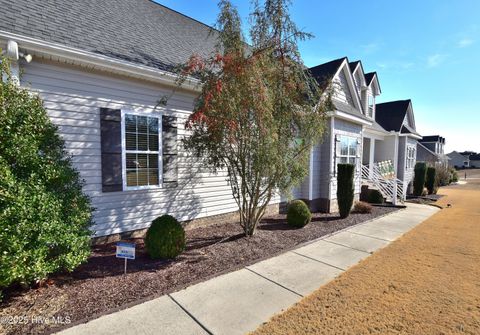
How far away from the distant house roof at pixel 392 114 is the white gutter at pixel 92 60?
53.1 feet

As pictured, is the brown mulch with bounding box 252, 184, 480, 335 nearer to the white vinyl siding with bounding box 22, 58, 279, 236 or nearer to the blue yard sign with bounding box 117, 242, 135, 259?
the blue yard sign with bounding box 117, 242, 135, 259

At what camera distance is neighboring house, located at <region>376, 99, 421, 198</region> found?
640 inches

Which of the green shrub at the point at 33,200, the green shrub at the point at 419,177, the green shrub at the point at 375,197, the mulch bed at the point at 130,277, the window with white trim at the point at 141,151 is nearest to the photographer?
the green shrub at the point at 33,200

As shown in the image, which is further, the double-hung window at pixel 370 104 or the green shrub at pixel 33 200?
the double-hung window at pixel 370 104

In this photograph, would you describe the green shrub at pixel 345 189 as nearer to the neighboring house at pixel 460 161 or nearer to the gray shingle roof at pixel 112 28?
the gray shingle roof at pixel 112 28

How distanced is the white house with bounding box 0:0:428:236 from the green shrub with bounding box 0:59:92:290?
123 centimetres

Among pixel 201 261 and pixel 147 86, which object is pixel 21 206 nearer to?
pixel 201 261

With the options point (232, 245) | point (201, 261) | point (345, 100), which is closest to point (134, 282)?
point (201, 261)

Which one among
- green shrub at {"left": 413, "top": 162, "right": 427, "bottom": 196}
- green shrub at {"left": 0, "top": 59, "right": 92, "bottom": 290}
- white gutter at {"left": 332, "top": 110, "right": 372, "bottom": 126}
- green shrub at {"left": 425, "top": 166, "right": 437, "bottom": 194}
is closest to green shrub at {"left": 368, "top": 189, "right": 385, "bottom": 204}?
white gutter at {"left": 332, "top": 110, "right": 372, "bottom": 126}

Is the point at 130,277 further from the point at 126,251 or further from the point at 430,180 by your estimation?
the point at 430,180

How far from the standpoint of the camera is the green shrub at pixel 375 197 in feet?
37.6

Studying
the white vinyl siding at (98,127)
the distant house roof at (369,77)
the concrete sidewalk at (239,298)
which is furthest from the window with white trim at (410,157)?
the white vinyl siding at (98,127)

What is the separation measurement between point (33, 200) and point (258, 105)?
143 inches

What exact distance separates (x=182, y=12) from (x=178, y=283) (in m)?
10.0
